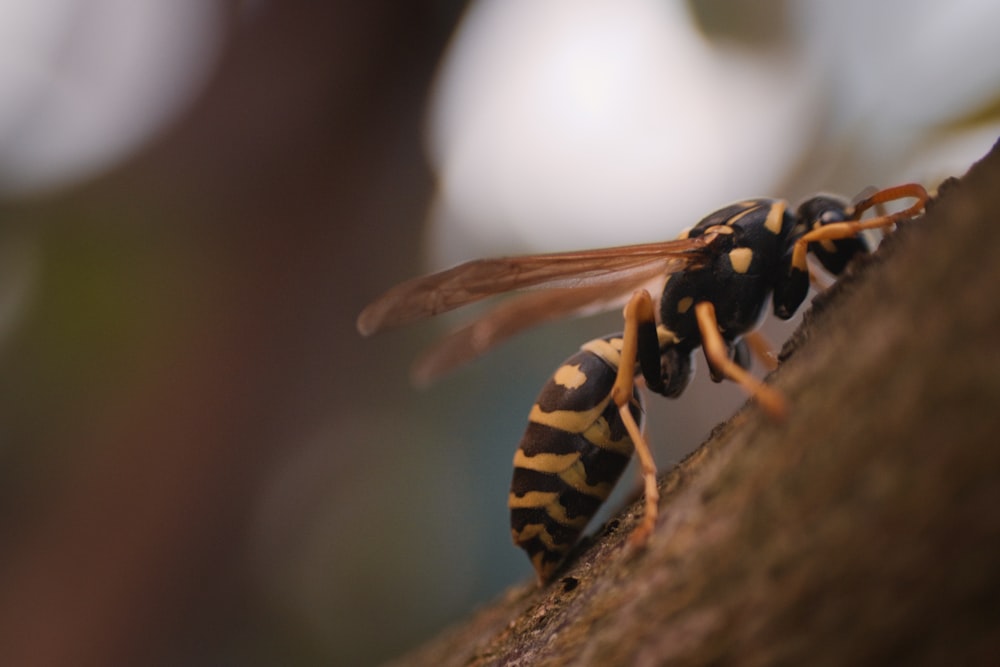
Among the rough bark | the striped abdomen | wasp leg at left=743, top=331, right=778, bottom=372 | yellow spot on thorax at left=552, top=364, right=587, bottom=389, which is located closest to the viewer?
the rough bark

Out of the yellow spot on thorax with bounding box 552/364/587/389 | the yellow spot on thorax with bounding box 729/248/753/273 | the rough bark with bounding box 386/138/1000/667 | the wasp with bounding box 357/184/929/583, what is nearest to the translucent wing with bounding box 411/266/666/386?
the wasp with bounding box 357/184/929/583

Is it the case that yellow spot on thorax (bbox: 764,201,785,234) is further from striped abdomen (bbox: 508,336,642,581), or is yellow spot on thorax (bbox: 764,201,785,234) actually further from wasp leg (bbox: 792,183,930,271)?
striped abdomen (bbox: 508,336,642,581)

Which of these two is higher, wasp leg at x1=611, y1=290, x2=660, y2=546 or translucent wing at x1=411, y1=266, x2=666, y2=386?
translucent wing at x1=411, y1=266, x2=666, y2=386

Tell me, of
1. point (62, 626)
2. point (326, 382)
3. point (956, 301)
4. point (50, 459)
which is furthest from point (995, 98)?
point (50, 459)

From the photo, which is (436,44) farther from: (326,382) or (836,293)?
(836,293)

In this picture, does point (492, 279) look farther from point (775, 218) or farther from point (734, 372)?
point (775, 218)

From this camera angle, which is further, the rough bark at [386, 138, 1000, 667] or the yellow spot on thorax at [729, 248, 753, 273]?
the yellow spot on thorax at [729, 248, 753, 273]

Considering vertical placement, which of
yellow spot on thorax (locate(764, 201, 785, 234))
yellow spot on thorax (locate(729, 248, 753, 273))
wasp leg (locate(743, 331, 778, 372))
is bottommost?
wasp leg (locate(743, 331, 778, 372))

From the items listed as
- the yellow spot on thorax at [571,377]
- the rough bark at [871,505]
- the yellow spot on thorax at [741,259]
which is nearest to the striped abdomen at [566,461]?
the yellow spot on thorax at [571,377]
